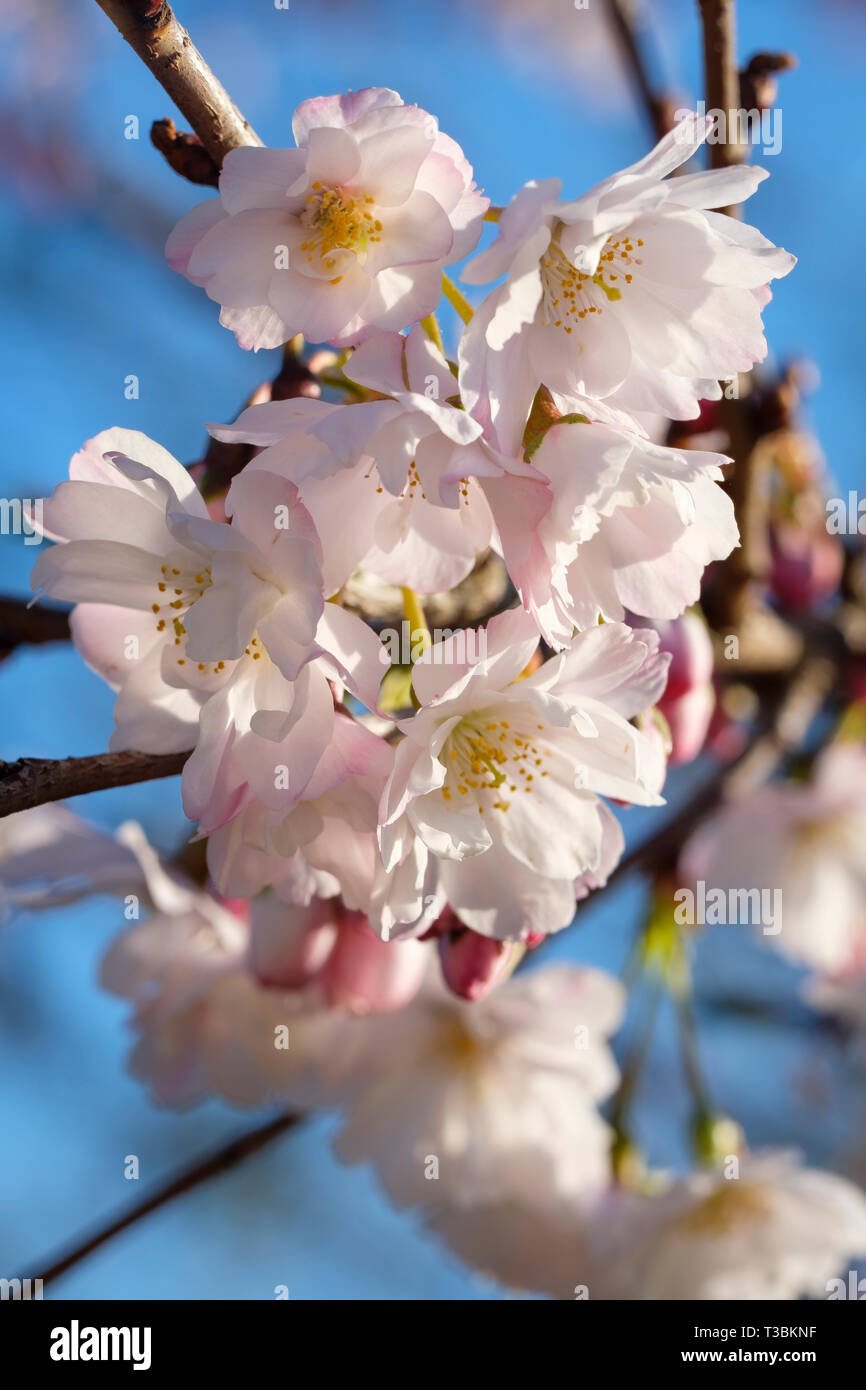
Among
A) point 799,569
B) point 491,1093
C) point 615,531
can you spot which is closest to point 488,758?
point 615,531

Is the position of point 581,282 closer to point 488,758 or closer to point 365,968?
point 488,758

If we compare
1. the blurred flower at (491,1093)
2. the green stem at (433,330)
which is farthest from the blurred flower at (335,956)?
the green stem at (433,330)

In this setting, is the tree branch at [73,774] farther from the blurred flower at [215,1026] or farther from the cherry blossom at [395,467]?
the blurred flower at [215,1026]

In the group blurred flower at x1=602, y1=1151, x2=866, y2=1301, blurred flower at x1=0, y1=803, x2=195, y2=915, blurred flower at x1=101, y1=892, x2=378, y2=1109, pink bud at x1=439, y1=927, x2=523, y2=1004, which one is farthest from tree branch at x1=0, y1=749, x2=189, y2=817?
blurred flower at x1=602, y1=1151, x2=866, y2=1301

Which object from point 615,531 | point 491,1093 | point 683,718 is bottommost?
point 491,1093
